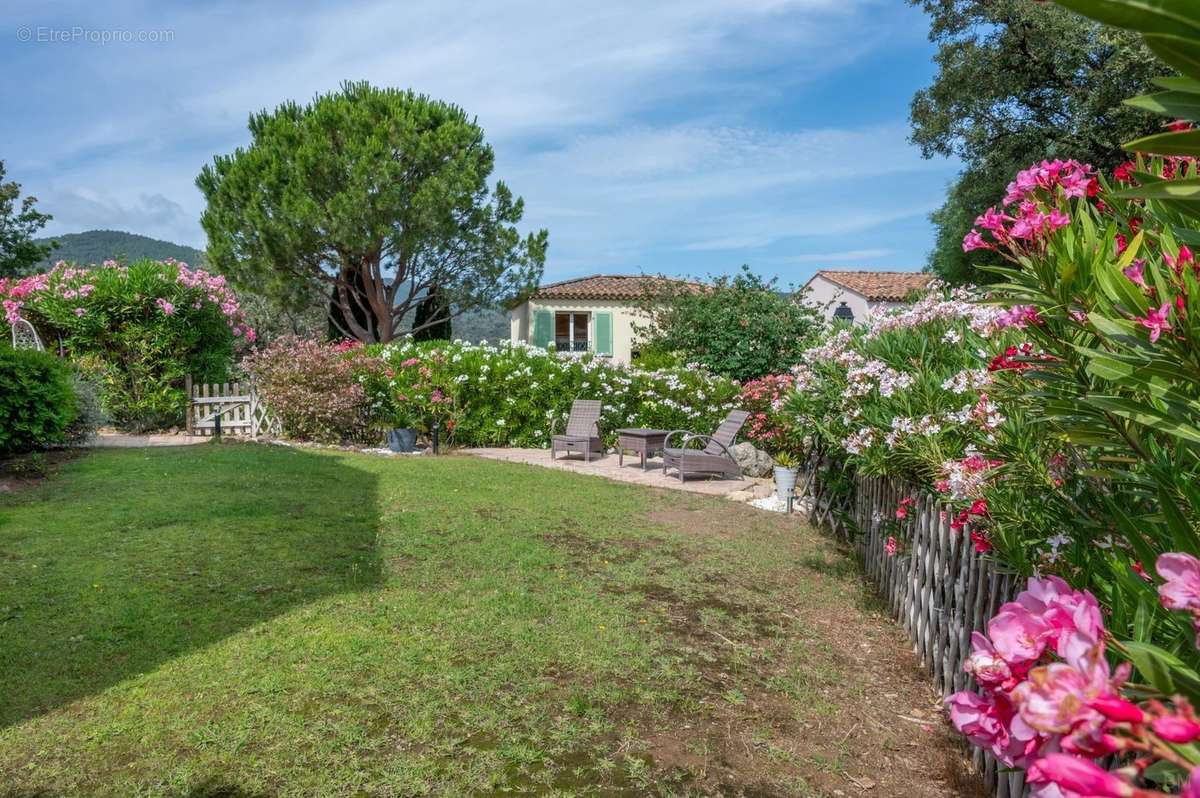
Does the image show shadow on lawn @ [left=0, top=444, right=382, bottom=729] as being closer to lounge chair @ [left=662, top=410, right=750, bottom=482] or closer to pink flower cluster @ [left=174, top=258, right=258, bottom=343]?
lounge chair @ [left=662, top=410, right=750, bottom=482]

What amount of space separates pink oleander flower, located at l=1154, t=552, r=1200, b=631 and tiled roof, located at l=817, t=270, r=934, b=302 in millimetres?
33722

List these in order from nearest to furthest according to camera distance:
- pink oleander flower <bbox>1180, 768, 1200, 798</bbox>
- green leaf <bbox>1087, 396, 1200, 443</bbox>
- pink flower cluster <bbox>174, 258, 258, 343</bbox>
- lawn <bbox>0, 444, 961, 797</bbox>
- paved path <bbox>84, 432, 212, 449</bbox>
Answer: pink oleander flower <bbox>1180, 768, 1200, 798</bbox> → green leaf <bbox>1087, 396, 1200, 443</bbox> → lawn <bbox>0, 444, 961, 797</bbox> → paved path <bbox>84, 432, 212, 449</bbox> → pink flower cluster <bbox>174, 258, 258, 343</bbox>

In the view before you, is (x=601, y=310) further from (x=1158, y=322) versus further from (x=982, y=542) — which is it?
(x=1158, y=322)

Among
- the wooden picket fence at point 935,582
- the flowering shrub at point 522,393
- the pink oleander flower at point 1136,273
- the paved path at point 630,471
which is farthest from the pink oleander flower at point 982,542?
the flowering shrub at point 522,393

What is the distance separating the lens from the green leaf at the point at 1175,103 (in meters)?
0.88

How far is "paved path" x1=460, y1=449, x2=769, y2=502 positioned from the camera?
396 inches

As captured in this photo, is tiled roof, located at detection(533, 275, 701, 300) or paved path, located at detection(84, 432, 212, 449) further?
tiled roof, located at detection(533, 275, 701, 300)

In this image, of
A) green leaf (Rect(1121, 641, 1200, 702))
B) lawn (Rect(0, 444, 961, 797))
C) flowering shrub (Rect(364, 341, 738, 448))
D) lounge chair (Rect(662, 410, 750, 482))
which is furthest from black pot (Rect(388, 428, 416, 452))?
green leaf (Rect(1121, 641, 1200, 702))

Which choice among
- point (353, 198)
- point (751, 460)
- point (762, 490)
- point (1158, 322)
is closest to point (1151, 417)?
point (1158, 322)

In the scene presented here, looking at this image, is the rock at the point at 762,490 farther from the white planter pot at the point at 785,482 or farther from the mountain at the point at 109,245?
the mountain at the point at 109,245

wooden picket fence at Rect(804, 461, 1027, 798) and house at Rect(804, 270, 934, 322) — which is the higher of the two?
house at Rect(804, 270, 934, 322)

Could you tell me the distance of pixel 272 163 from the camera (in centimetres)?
2241

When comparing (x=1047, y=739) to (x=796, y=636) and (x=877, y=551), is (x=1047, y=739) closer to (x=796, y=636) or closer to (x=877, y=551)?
(x=796, y=636)

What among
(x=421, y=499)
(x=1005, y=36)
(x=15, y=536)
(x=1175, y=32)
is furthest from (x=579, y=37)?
(x=1005, y=36)
